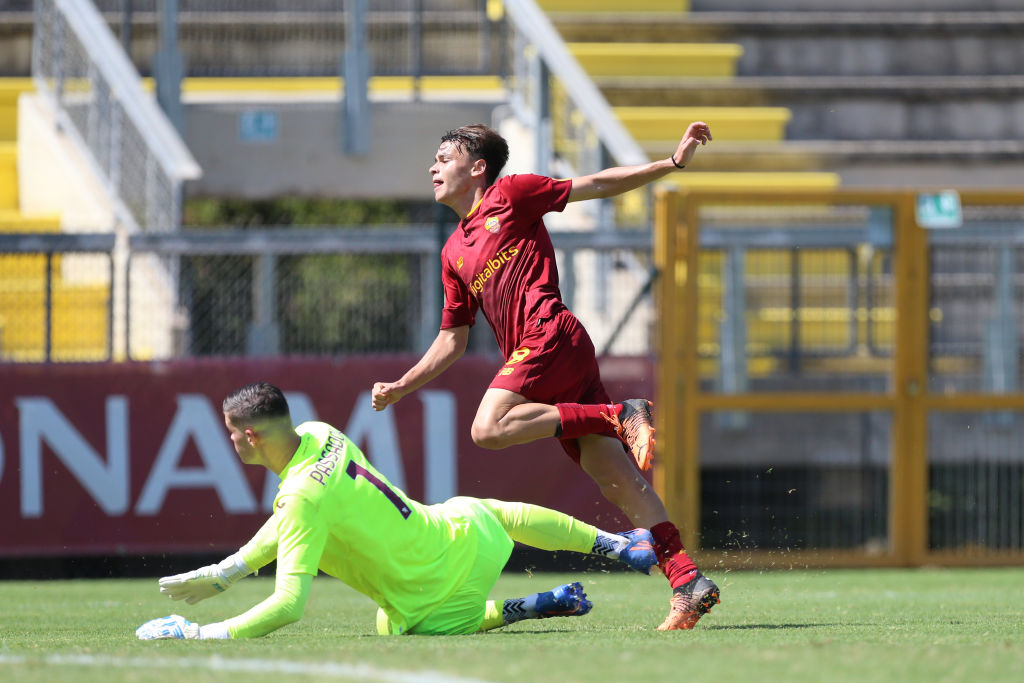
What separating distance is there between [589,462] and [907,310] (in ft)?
14.7

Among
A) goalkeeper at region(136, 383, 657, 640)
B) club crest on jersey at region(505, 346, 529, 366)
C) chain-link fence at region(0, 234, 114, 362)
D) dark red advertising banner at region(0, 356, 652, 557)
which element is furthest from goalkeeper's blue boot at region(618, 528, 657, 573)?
chain-link fence at region(0, 234, 114, 362)

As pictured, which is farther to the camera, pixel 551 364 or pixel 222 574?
pixel 551 364

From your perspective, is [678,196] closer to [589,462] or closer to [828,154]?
[589,462]

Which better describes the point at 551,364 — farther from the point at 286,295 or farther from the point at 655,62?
the point at 655,62

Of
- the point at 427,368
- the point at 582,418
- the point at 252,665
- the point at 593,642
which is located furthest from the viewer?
the point at 427,368

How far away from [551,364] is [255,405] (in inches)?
47.9

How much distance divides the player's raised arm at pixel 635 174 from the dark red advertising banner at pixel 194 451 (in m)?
3.80

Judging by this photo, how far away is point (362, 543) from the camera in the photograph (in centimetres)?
530

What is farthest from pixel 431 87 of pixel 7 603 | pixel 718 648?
pixel 718 648

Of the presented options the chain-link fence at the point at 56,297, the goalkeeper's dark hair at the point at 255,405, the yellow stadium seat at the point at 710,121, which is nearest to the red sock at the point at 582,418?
the goalkeeper's dark hair at the point at 255,405

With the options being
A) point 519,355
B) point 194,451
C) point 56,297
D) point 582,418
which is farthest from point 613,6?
point 582,418

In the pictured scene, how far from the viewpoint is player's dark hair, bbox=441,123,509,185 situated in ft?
20.0

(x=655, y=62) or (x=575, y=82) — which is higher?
(x=655, y=62)

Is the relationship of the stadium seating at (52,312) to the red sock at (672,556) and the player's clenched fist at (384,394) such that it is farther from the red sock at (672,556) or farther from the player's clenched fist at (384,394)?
the red sock at (672,556)
